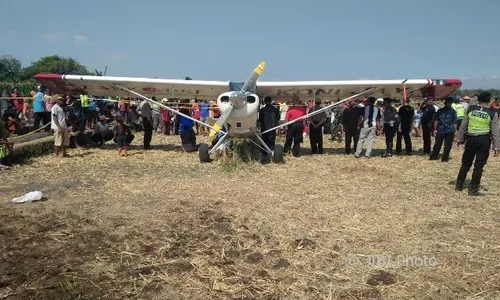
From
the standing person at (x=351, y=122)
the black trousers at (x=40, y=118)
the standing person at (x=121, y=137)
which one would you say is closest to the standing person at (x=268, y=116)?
the standing person at (x=351, y=122)

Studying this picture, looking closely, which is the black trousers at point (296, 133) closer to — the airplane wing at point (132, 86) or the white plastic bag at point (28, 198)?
the airplane wing at point (132, 86)

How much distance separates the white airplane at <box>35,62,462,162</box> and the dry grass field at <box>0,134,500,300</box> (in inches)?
70.7

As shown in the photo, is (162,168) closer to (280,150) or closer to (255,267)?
(280,150)

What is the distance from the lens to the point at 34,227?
471 cm

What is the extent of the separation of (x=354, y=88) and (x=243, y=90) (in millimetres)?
3827

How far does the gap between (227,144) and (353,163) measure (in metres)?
3.50

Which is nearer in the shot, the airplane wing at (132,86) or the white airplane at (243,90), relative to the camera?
the white airplane at (243,90)

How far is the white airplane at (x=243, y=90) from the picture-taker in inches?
360

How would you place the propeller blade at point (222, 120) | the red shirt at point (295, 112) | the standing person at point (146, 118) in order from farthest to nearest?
the standing person at point (146, 118) < the red shirt at point (295, 112) < the propeller blade at point (222, 120)

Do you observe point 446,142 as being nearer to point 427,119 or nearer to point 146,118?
point 427,119

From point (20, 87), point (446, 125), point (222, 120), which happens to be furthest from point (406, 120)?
point (20, 87)

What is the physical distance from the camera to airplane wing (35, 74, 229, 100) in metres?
10.7

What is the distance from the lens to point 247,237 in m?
4.49

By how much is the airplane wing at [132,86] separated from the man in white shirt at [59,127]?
1464 mm
